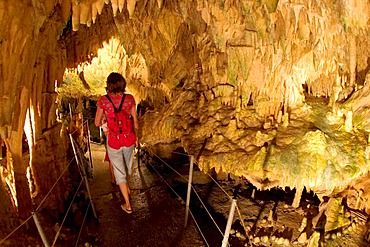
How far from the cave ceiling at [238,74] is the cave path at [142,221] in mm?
1177

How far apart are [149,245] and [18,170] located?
1.76 meters

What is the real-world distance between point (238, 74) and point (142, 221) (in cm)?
321

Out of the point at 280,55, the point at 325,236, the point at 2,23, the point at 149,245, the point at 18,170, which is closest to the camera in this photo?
the point at 2,23

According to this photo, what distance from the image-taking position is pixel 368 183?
522cm

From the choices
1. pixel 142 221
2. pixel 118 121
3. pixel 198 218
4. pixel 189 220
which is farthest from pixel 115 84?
pixel 198 218

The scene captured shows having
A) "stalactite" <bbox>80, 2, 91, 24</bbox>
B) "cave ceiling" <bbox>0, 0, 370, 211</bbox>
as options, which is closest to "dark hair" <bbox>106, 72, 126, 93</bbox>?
"cave ceiling" <bbox>0, 0, 370, 211</bbox>

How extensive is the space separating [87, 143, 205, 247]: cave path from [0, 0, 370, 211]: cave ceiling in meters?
1.18

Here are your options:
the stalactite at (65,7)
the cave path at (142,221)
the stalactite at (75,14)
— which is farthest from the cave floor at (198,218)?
the stalactite at (65,7)

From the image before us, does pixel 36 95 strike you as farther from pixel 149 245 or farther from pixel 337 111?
pixel 337 111

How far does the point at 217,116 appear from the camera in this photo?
5.83 meters

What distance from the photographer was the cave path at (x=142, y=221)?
348 cm

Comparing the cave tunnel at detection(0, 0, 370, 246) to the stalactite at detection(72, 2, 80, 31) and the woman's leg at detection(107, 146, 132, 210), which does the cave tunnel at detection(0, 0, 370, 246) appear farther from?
the woman's leg at detection(107, 146, 132, 210)

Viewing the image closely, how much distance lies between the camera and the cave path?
348 centimetres

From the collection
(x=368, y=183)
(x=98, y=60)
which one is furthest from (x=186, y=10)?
(x=368, y=183)
